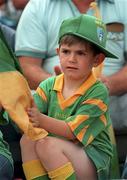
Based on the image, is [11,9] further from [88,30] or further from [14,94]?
[14,94]

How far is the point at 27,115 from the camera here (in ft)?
8.02

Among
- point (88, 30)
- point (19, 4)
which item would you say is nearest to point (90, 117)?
point (88, 30)

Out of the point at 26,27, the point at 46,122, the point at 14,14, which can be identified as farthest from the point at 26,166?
the point at 14,14

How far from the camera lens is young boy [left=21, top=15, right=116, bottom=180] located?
103 inches

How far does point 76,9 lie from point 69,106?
0.98 metres

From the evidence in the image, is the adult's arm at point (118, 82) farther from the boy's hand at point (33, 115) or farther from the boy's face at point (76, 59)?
the boy's hand at point (33, 115)

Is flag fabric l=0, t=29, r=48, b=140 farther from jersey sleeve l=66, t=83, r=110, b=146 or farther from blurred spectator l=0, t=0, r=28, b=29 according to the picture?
blurred spectator l=0, t=0, r=28, b=29

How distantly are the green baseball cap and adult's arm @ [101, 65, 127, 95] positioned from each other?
0.62 m

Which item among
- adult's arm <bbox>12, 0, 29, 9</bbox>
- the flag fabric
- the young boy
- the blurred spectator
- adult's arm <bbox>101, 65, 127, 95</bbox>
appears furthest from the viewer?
adult's arm <bbox>12, 0, 29, 9</bbox>

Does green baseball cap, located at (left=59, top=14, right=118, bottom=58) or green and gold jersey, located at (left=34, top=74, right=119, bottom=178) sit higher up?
green baseball cap, located at (left=59, top=14, right=118, bottom=58)

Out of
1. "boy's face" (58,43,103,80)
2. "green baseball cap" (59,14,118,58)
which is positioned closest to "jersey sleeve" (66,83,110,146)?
"boy's face" (58,43,103,80)

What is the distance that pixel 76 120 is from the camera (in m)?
2.64

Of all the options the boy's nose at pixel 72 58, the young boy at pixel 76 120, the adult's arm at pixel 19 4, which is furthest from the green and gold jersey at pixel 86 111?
the adult's arm at pixel 19 4

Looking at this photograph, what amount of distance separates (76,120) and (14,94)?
1.17ft
